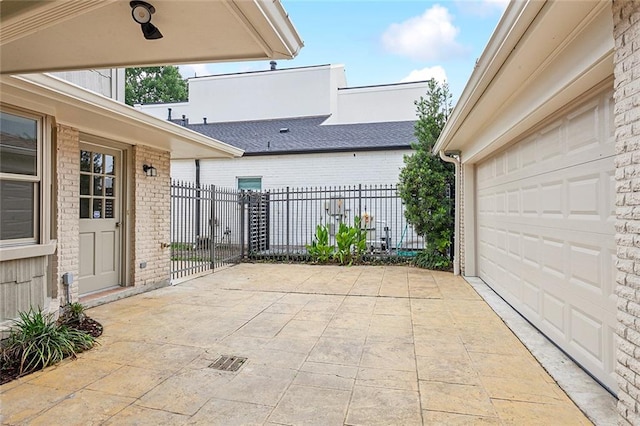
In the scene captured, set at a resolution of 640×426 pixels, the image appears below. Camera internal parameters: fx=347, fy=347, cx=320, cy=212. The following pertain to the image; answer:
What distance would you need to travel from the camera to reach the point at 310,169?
1067 cm

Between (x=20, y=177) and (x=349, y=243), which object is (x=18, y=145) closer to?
(x=20, y=177)

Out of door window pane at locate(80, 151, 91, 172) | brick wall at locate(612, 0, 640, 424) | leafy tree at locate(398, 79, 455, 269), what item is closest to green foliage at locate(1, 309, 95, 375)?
door window pane at locate(80, 151, 91, 172)

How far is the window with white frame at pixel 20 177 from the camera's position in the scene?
10.5ft

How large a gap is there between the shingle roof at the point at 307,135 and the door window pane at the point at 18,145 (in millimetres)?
7552

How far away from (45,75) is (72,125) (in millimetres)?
1473

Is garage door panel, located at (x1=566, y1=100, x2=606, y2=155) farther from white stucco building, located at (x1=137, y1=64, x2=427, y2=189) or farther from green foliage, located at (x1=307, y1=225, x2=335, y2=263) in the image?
white stucco building, located at (x1=137, y1=64, x2=427, y2=189)

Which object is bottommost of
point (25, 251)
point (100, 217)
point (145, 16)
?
point (25, 251)

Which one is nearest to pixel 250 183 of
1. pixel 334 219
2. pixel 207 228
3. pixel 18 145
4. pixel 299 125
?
pixel 334 219

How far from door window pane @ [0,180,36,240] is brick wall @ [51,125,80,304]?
691 mm

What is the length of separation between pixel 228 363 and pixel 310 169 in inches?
322

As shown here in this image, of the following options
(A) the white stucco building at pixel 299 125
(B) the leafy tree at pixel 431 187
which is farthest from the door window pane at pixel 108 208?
(A) the white stucco building at pixel 299 125

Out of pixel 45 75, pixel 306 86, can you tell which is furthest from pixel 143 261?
pixel 306 86

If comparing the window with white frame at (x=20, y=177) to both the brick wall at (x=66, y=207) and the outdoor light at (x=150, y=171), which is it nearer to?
the brick wall at (x=66, y=207)

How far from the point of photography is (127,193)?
543cm
